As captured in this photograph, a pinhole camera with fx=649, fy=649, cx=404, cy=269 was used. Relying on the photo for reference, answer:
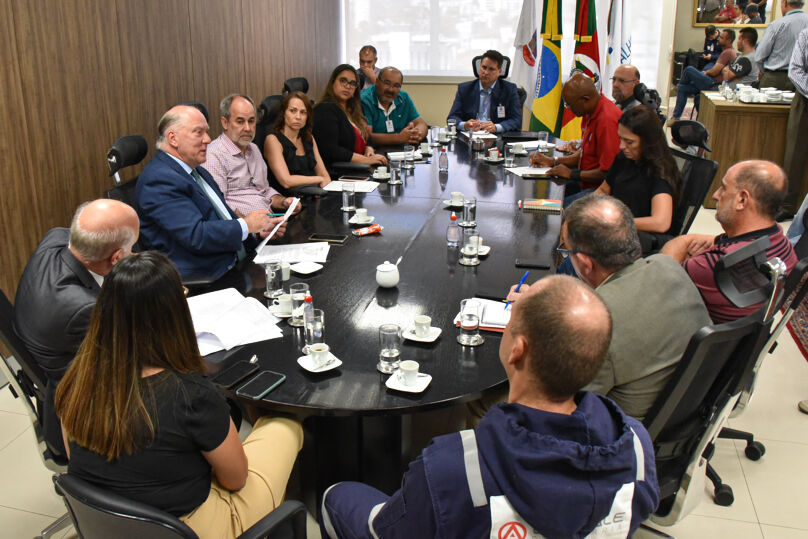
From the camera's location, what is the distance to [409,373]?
5.86ft

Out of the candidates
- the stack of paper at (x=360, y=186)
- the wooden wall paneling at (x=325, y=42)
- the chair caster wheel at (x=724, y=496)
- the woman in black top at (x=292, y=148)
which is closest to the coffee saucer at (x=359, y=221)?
the stack of paper at (x=360, y=186)

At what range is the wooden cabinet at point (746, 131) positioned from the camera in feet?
19.7

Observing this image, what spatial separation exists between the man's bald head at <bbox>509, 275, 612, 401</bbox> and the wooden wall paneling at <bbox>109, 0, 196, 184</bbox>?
3.59 meters

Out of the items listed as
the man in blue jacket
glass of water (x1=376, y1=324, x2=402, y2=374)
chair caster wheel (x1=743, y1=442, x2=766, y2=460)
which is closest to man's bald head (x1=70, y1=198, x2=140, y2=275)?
glass of water (x1=376, y1=324, x2=402, y2=374)

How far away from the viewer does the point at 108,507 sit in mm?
1203

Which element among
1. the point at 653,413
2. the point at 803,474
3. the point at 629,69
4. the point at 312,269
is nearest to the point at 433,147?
the point at 629,69

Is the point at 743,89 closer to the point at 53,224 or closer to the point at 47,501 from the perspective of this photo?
the point at 53,224

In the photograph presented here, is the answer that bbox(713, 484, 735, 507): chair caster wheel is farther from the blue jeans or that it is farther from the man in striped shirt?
the blue jeans

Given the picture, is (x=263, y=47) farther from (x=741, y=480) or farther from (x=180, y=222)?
(x=741, y=480)

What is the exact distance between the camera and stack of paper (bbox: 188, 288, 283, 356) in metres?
2.06

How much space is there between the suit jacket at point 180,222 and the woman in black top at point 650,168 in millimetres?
1975

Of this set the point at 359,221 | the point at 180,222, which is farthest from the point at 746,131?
the point at 180,222

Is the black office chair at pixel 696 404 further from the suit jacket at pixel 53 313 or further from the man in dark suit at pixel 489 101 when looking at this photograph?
the man in dark suit at pixel 489 101

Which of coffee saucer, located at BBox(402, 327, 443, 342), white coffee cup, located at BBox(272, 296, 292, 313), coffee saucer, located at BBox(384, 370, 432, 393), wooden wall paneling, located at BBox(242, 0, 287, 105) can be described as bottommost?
coffee saucer, located at BBox(384, 370, 432, 393)
